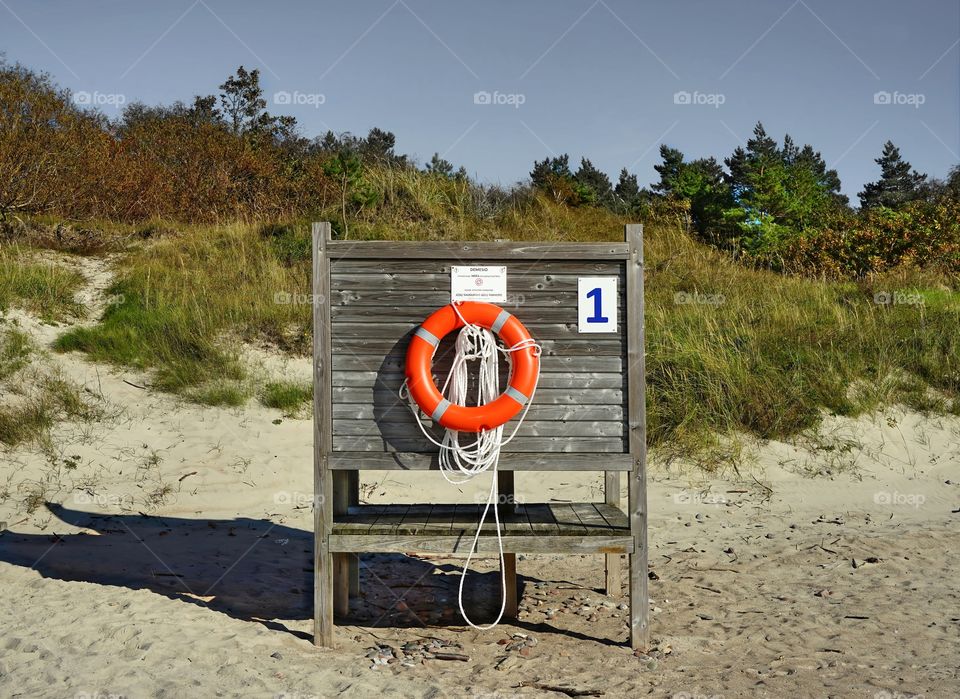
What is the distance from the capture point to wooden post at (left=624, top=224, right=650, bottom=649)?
447cm

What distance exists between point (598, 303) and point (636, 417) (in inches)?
23.3

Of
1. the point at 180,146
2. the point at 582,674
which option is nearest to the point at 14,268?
the point at 180,146

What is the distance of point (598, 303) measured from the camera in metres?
4.50

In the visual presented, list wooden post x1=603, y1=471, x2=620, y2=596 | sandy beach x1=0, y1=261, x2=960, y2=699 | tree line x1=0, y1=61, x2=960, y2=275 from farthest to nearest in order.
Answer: tree line x1=0, y1=61, x2=960, y2=275
wooden post x1=603, y1=471, x2=620, y2=596
sandy beach x1=0, y1=261, x2=960, y2=699

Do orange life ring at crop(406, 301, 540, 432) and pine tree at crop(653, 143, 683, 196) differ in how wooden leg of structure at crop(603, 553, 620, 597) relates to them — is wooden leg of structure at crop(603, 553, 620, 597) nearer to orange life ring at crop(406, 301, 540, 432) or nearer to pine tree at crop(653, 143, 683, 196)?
orange life ring at crop(406, 301, 540, 432)

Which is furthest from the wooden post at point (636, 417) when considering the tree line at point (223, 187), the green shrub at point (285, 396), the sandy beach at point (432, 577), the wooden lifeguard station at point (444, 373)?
the tree line at point (223, 187)

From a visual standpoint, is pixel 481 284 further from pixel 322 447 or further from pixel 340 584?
pixel 340 584

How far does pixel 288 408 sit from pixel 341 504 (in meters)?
3.70

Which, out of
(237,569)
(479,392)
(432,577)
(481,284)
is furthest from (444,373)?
(237,569)

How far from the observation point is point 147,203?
14.7 m

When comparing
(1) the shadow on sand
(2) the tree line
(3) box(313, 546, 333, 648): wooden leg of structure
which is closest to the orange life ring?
(3) box(313, 546, 333, 648): wooden leg of structure

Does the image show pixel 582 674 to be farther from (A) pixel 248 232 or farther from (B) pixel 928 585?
(A) pixel 248 232

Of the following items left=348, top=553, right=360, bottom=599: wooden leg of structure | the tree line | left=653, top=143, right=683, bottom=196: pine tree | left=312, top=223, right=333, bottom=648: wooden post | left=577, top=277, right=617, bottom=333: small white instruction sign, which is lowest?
left=348, top=553, right=360, bottom=599: wooden leg of structure

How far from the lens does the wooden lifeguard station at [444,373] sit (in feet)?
14.7
